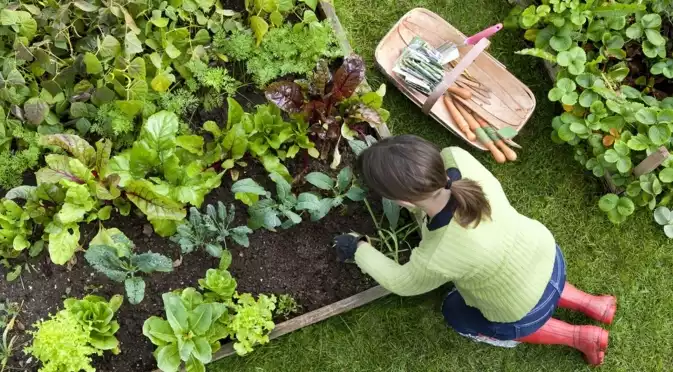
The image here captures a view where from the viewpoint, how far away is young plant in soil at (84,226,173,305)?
297 centimetres

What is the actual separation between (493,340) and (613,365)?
73 cm

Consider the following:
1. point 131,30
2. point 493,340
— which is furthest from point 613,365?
point 131,30

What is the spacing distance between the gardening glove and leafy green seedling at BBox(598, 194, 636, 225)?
1319 mm

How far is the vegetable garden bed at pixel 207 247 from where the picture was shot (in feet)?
9.98

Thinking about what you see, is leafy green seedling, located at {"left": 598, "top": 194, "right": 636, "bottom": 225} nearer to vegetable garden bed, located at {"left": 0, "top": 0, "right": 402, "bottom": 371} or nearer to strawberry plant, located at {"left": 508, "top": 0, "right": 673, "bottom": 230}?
strawberry plant, located at {"left": 508, "top": 0, "right": 673, "bottom": 230}

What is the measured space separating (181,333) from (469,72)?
2020 millimetres

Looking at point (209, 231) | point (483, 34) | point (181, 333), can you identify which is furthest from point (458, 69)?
point (181, 333)

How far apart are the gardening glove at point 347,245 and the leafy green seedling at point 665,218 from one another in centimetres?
163

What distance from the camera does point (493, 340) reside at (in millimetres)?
3361

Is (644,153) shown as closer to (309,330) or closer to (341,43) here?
(341,43)

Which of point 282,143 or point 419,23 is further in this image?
point 419,23

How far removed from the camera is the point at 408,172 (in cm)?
243

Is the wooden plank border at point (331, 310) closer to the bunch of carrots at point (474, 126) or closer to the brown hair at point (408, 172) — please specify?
the bunch of carrots at point (474, 126)

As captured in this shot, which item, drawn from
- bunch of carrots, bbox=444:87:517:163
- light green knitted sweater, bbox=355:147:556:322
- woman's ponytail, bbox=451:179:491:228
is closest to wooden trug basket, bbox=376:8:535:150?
bunch of carrots, bbox=444:87:517:163
